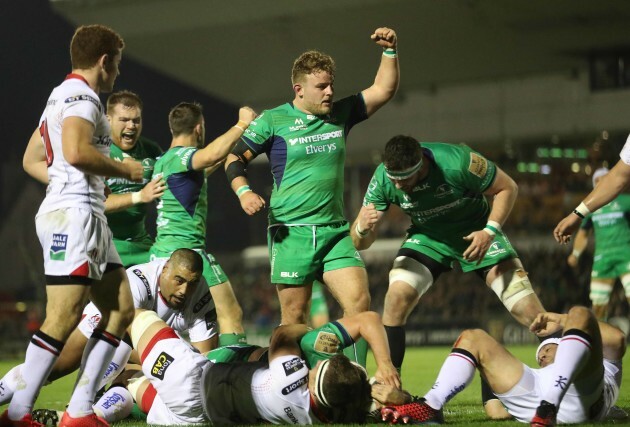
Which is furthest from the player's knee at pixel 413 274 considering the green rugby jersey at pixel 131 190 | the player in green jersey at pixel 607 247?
the player in green jersey at pixel 607 247

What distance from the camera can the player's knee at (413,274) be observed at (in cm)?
729

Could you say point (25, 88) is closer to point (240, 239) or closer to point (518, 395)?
point (240, 239)

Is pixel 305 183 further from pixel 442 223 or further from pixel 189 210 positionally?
pixel 189 210

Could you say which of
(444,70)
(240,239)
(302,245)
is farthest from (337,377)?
(240,239)

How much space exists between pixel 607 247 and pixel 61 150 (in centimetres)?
895

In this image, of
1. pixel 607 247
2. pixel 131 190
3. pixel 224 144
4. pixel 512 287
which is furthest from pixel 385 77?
pixel 607 247

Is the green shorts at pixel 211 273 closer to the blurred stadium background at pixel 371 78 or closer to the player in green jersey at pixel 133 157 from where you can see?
the player in green jersey at pixel 133 157

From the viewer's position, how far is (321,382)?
5.11 m

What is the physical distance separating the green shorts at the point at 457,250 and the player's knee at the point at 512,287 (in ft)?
0.45

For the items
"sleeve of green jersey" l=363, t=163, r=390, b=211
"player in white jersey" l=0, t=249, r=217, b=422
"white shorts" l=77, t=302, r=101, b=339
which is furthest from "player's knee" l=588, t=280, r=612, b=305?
"white shorts" l=77, t=302, r=101, b=339

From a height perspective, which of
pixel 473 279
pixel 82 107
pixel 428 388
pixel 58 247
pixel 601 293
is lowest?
pixel 473 279

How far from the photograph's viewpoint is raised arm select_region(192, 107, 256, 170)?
278 inches

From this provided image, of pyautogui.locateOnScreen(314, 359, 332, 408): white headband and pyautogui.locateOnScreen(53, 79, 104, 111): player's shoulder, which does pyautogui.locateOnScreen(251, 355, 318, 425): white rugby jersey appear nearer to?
pyautogui.locateOnScreen(314, 359, 332, 408): white headband

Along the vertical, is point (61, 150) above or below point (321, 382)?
above
